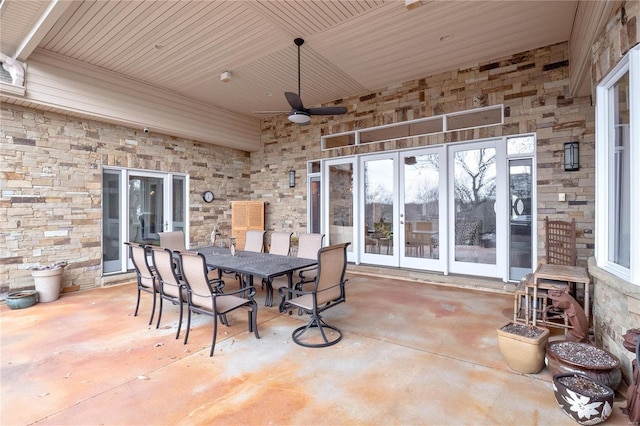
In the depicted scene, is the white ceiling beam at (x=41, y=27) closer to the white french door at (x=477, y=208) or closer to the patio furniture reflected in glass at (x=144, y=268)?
→ the patio furniture reflected in glass at (x=144, y=268)

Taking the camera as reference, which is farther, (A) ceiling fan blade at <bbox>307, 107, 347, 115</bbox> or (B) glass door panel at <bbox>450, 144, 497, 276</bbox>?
(B) glass door panel at <bbox>450, 144, 497, 276</bbox>

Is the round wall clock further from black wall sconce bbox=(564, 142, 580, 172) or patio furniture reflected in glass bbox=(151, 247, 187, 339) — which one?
black wall sconce bbox=(564, 142, 580, 172)

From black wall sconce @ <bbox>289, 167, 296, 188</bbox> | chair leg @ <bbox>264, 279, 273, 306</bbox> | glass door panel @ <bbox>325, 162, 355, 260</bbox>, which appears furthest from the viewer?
black wall sconce @ <bbox>289, 167, 296, 188</bbox>

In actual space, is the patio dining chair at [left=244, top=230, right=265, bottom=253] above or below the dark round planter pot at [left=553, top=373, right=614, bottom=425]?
above

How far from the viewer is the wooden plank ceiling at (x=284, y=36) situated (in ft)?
12.2

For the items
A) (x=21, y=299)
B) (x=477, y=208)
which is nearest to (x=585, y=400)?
(x=477, y=208)

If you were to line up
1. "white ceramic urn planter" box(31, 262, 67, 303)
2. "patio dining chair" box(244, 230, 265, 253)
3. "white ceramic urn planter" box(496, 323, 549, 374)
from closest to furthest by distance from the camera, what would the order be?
"white ceramic urn planter" box(496, 323, 549, 374), "white ceramic urn planter" box(31, 262, 67, 303), "patio dining chair" box(244, 230, 265, 253)

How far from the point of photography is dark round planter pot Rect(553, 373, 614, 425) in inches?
74.3

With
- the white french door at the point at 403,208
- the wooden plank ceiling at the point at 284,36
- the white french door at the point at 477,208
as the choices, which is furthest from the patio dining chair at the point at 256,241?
the white french door at the point at 477,208

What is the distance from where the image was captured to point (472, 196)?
5402 millimetres

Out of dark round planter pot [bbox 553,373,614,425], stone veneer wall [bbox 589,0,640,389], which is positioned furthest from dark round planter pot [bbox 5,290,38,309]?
stone veneer wall [bbox 589,0,640,389]

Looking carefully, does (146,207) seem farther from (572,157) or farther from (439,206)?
(572,157)

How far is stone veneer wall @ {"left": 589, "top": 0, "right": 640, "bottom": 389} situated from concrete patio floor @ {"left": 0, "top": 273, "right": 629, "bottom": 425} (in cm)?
53

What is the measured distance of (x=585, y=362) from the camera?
2182 millimetres
